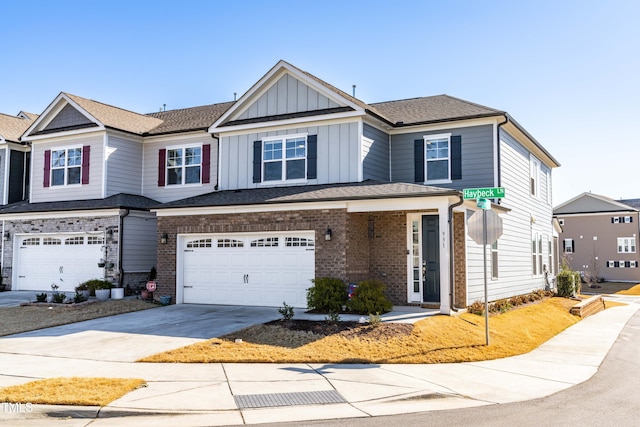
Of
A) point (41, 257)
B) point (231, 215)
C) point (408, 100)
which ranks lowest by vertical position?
point (41, 257)

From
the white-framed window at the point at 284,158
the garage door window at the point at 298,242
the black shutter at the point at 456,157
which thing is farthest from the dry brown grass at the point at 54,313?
the black shutter at the point at 456,157

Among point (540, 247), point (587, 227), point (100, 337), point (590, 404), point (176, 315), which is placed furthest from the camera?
point (587, 227)

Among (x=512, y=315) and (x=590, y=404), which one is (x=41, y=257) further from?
(x=590, y=404)

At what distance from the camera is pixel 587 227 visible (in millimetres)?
49750

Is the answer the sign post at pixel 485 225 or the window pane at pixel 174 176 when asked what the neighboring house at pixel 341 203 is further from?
the window pane at pixel 174 176

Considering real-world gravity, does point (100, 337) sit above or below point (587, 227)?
below

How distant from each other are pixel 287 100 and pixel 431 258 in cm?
727

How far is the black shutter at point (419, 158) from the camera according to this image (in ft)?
62.0

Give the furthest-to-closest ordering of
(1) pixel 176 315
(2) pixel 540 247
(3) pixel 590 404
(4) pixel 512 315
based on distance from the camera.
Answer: (2) pixel 540 247 < (4) pixel 512 315 < (1) pixel 176 315 < (3) pixel 590 404

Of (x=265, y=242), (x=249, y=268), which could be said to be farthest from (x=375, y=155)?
(x=249, y=268)

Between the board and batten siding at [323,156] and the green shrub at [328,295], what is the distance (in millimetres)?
3951

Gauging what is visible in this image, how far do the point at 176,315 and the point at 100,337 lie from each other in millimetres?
3227

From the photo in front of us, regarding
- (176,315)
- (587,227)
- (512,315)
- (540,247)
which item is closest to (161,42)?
(176,315)

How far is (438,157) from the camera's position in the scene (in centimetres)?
1873
